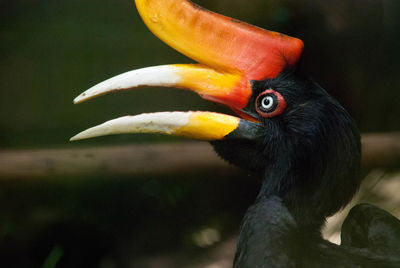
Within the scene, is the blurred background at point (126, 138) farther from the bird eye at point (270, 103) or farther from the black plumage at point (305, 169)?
the bird eye at point (270, 103)

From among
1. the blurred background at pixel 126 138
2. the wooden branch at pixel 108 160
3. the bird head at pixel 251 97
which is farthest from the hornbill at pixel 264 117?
the wooden branch at pixel 108 160

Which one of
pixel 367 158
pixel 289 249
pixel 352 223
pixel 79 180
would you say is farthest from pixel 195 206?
pixel 289 249

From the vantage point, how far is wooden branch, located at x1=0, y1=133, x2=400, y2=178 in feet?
5.55

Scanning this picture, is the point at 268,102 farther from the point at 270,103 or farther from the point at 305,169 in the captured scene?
the point at 305,169

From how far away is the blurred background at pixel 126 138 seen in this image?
5.25 feet

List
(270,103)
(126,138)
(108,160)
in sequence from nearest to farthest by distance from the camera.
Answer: (270,103) < (108,160) < (126,138)

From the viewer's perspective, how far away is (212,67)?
3.92 feet

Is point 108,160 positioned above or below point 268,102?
below

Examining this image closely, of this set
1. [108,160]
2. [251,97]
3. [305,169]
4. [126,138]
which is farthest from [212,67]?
[126,138]

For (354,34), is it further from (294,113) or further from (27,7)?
(27,7)

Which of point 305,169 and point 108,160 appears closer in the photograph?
point 305,169

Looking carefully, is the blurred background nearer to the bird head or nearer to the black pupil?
the bird head

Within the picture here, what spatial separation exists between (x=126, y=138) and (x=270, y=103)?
983mm

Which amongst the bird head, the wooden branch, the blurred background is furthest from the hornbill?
the wooden branch
